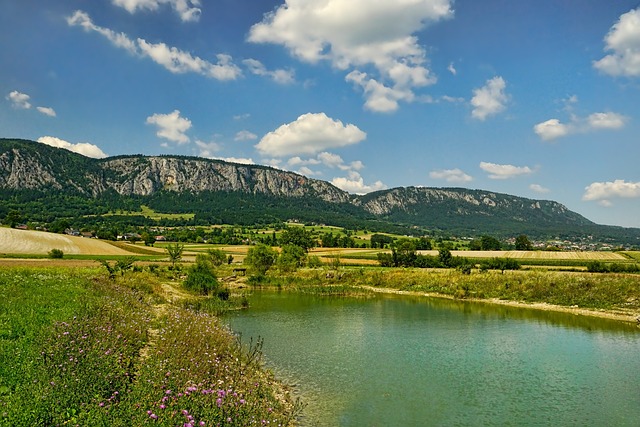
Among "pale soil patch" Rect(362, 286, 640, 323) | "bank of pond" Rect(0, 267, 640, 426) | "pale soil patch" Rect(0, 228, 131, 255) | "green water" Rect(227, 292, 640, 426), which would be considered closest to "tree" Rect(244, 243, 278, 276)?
"pale soil patch" Rect(362, 286, 640, 323)

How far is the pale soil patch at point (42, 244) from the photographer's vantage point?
254ft

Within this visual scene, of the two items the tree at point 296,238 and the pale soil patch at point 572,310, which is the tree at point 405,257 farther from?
the tree at point 296,238

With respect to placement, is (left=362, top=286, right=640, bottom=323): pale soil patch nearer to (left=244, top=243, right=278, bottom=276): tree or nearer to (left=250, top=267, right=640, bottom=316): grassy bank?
(left=250, top=267, right=640, bottom=316): grassy bank

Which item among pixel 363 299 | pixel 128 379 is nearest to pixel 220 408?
pixel 128 379

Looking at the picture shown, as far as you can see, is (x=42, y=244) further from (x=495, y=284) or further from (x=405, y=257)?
(x=495, y=284)

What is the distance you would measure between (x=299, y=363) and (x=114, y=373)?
13.1 meters

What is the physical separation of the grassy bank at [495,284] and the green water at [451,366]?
8015 mm

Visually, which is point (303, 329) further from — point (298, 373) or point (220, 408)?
point (220, 408)

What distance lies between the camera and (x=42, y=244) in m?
81.9

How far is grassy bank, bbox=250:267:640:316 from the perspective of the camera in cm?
4841

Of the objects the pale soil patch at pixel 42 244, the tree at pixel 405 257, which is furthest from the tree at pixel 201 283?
the pale soil patch at pixel 42 244

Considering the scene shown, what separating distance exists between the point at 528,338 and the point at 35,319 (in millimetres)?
32243

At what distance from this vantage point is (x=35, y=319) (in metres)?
15.4

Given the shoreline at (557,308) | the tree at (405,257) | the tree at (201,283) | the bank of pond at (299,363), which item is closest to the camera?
the bank of pond at (299,363)
